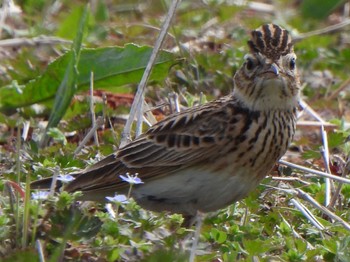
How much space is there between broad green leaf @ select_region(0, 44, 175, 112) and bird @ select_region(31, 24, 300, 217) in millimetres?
1125

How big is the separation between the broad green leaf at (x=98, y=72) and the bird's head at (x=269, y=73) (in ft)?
4.14

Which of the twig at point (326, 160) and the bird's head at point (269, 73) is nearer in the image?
the bird's head at point (269, 73)

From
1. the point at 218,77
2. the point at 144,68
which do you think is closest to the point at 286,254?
the point at 144,68

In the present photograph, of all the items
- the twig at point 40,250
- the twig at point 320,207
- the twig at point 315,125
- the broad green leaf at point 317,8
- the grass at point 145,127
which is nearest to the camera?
the twig at point 40,250

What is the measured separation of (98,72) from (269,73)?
6.16ft

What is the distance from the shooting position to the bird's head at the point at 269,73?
6199 mm

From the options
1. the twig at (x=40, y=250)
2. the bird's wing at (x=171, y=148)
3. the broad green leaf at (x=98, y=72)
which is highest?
the broad green leaf at (x=98, y=72)

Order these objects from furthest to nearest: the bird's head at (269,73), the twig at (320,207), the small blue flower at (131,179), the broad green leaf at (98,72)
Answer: the broad green leaf at (98,72) < the bird's head at (269,73) < the twig at (320,207) < the small blue flower at (131,179)

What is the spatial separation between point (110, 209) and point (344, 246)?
122cm

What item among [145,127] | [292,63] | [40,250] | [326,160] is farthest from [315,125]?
[40,250]

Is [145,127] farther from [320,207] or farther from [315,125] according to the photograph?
[320,207]

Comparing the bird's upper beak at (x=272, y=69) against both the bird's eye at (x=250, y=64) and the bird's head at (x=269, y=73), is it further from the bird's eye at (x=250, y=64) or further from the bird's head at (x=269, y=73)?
the bird's eye at (x=250, y=64)

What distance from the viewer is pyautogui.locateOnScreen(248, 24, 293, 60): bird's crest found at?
20.4 ft

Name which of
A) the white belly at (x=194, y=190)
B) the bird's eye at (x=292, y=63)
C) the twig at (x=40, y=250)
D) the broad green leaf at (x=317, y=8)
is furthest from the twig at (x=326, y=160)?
the broad green leaf at (x=317, y=8)
